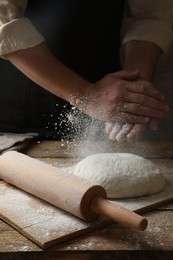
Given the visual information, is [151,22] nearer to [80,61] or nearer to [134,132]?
A: [80,61]

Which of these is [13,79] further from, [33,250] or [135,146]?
[33,250]

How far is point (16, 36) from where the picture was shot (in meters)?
1.28

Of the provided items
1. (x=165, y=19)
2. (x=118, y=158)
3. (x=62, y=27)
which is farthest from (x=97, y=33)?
(x=118, y=158)

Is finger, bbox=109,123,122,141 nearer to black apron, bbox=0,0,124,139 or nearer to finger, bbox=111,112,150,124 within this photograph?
finger, bbox=111,112,150,124

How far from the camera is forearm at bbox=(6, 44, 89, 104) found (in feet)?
4.32

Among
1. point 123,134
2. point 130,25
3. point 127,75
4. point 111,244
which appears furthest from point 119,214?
point 130,25

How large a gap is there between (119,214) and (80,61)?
787mm

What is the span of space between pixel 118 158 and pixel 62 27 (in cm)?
56

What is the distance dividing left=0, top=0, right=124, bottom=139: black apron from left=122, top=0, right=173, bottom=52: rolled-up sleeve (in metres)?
0.05

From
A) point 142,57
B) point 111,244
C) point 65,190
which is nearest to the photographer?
point 111,244

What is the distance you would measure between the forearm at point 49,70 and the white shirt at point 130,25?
25 mm

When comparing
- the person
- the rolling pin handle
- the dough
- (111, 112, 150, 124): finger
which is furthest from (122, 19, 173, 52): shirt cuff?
the rolling pin handle

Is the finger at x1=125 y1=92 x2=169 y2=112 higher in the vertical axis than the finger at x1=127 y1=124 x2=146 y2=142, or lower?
higher

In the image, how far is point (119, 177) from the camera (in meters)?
0.98
